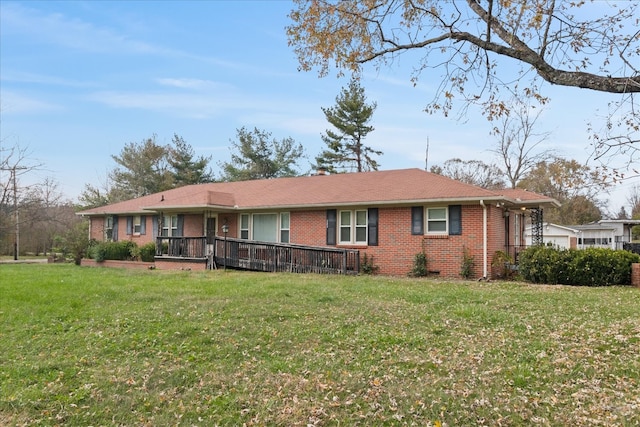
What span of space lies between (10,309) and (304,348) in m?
5.86

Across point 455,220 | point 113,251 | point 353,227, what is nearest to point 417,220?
point 455,220

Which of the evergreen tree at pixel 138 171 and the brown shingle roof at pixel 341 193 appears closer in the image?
the brown shingle roof at pixel 341 193

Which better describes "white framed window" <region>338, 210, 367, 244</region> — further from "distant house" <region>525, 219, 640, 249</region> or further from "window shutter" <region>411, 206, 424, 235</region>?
"distant house" <region>525, 219, 640, 249</region>

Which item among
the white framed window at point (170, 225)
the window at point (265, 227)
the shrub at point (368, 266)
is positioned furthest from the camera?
the white framed window at point (170, 225)

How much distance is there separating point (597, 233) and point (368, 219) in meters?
22.0

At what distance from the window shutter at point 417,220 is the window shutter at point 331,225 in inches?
117

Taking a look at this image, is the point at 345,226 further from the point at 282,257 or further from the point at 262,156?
the point at 262,156

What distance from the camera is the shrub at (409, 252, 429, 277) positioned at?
14.6 m

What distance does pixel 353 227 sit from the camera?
1644 centimetres

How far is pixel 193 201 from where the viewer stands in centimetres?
1853

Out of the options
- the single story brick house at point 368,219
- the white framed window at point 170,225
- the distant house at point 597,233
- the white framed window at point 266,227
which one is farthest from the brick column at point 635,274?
the white framed window at point 170,225

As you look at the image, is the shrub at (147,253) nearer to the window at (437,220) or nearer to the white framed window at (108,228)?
the white framed window at (108,228)

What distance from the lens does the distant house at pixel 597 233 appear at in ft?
91.4

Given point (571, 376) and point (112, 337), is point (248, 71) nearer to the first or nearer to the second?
point (112, 337)
